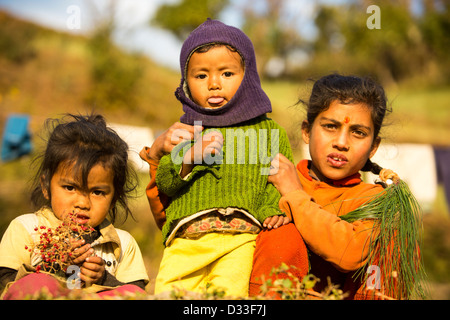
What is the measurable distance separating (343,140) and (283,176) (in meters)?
0.41

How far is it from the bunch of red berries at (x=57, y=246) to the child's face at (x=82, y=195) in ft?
0.32

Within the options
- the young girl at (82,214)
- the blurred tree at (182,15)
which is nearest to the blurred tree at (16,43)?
the blurred tree at (182,15)

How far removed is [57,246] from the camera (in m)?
2.42

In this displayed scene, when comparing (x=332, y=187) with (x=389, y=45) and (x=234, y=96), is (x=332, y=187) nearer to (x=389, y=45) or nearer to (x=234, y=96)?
(x=234, y=96)

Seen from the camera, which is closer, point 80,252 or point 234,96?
point 80,252

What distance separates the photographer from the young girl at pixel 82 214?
8.10 ft

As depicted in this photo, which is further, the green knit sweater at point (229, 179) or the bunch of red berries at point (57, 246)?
the green knit sweater at point (229, 179)

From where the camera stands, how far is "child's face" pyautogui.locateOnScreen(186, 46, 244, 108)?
2746 mm

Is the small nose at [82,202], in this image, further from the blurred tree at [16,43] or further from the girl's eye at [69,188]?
the blurred tree at [16,43]

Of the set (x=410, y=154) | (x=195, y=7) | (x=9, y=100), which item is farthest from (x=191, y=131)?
(x=195, y=7)

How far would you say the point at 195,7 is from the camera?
96.2 ft

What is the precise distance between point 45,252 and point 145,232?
6.17m

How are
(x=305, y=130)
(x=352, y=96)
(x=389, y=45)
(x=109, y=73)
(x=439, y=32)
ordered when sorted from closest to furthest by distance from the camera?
(x=352, y=96)
(x=305, y=130)
(x=109, y=73)
(x=439, y=32)
(x=389, y=45)

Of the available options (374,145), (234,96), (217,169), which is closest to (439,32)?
(374,145)
